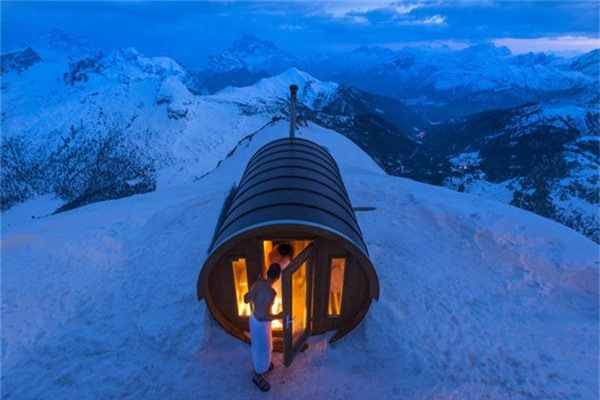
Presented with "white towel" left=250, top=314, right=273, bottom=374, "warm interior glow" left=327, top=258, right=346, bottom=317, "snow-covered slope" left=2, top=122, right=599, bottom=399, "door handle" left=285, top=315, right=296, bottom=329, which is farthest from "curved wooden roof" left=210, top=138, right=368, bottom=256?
"snow-covered slope" left=2, top=122, right=599, bottom=399

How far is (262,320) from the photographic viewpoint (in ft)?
24.7

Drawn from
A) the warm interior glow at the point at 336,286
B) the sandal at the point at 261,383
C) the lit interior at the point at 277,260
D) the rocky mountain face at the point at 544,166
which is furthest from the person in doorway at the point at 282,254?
the rocky mountain face at the point at 544,166

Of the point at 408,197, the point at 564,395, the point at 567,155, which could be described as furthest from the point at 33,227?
the point at 567,155

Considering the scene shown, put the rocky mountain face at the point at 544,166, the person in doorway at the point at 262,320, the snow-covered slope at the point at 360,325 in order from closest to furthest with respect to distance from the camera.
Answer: the person in doorway at the point at 262,320, the snow-covered slope at the point at 360,325, the rocky mountain face at the point at 544,166

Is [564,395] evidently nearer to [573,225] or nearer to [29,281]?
[29,281]

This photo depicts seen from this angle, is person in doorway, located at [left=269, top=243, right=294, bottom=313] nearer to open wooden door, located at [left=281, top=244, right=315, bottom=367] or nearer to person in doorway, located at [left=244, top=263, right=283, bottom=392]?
open wooden door, located at [left=281, top=244, right=315, bottom=367]

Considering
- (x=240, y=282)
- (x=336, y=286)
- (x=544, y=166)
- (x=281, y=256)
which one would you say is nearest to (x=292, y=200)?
(x=281, y=256)

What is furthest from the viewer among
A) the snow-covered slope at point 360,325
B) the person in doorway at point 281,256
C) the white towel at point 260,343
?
the person in doorway at point 281,256

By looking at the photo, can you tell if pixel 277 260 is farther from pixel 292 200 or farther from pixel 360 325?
pixel 360 325

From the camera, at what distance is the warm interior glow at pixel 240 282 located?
8.90 m

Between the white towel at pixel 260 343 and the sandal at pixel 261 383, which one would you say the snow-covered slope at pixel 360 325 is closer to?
the sandal at pixel 261 383

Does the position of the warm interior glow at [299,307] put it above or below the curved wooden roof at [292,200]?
below

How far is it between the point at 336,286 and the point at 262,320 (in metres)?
2.65

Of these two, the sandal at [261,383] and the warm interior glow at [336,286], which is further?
the warm interior glow at [336,286]
